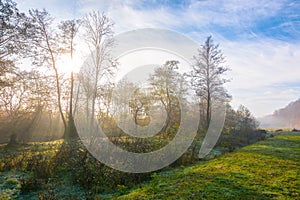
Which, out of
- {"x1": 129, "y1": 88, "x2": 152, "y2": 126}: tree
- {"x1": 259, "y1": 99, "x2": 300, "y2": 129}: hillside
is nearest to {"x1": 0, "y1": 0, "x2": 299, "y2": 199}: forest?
{"x1": 129, "y1": 88, "x2": 152, "y2": 126}: tree

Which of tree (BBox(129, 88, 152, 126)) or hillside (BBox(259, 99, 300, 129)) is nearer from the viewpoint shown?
tree (BBox(129, 88, 152, 126))

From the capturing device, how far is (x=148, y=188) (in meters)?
6.63

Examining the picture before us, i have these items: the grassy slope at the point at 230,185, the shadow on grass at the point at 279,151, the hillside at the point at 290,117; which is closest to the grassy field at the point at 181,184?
the grassy slope at the point at 230,185

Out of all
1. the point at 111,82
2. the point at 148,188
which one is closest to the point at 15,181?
the point at 148,188

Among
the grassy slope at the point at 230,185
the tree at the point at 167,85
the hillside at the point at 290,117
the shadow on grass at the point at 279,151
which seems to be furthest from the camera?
the hillside at the point at 290,117

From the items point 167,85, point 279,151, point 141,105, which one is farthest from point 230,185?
point 167,85

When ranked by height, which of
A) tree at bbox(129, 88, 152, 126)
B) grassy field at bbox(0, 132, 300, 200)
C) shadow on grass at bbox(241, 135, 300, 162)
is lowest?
grassy field at bbox(0, 132, 300, 200)

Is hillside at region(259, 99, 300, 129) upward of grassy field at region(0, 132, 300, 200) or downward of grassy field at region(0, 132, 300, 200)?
upward

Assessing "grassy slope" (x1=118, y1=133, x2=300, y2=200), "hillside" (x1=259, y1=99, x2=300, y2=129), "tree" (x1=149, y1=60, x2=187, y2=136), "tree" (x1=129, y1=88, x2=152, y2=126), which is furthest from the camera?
"hillside" (x1=259, y1=99, x2=300, y2=129)

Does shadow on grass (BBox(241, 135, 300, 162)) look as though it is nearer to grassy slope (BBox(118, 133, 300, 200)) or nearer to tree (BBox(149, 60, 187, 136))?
grassy slope (BBox(118, 133, 300, 200))

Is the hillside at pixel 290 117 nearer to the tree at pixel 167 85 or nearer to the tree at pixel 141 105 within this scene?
the tree at pixel 167 85

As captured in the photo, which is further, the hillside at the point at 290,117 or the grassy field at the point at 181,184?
the hillside at the point at 290,117

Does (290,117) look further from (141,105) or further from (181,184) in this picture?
(181,184)

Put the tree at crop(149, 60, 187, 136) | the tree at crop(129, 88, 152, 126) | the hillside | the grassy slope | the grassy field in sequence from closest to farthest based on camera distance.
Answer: the grassy slope < the grassy field < the tree at crop(129, 88, 152, 126) < the tree at crop(149, 60, 187, 136) < the hillside
